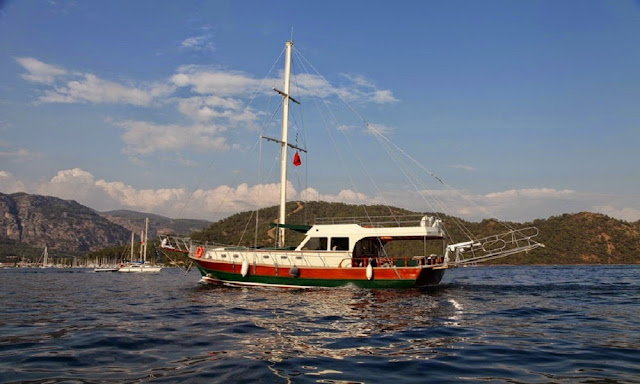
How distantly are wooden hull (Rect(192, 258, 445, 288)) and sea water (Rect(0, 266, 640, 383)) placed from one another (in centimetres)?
770

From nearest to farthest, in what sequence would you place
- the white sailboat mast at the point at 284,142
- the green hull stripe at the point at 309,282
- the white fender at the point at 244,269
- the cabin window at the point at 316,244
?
the green hull stripe at the point at 309,282, the cabin window at the point at 316,244, the white fender at the point at 244,269, the white sailboat mast at the point at 284,142

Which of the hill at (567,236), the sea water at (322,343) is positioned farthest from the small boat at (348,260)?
the hill at (567,236)

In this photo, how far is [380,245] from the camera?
31.0 metres

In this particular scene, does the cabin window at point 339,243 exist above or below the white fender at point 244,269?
above

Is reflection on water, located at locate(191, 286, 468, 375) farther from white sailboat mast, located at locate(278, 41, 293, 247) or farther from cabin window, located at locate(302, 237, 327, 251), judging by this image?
white sailboat mast, located at locate(278, 41, 293, 247)

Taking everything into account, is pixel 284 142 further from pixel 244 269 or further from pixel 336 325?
pixel 336 325

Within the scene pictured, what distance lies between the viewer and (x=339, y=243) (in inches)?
1150

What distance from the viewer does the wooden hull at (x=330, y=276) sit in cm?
2788

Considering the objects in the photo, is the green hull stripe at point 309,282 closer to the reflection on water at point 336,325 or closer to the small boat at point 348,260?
the small boat at point 348,260

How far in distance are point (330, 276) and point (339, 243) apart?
2200 millimetres

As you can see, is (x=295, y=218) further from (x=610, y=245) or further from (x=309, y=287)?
(x=309, y=287)

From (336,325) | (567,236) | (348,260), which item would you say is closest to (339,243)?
(348,260)

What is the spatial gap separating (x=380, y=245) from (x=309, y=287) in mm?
5779

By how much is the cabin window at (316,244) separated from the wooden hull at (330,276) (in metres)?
1.39
